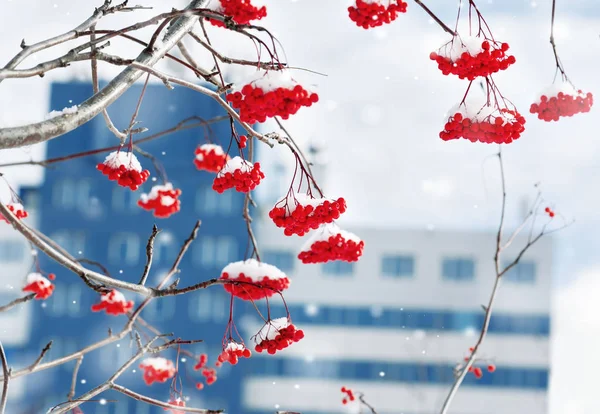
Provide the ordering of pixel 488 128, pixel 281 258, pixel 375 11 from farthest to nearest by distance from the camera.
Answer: pixel 281 258 → pixel 488 128 → pixel 375 11

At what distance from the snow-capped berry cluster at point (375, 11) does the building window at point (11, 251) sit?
24318 mm

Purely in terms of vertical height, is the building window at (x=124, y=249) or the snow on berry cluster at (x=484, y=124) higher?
the building window at (x=124, y=249)

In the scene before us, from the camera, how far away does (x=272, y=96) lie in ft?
4.04

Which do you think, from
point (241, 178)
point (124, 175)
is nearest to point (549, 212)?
point (241, 178)

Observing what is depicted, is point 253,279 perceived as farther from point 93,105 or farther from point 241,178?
point 93,105

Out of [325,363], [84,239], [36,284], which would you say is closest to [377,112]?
[325,363]

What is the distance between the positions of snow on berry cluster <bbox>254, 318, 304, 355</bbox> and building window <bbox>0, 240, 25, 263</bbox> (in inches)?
946

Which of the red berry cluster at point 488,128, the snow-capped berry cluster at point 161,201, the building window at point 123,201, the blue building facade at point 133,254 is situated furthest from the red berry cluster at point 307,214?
the building window at point 123,201

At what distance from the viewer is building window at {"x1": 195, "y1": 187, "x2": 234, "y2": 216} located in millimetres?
22297

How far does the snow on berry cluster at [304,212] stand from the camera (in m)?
1.52

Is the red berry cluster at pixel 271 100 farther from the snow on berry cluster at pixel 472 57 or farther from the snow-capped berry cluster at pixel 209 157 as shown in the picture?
the snow-capped berry cluster at pixel 209 157

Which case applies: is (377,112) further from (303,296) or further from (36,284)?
(36,284)

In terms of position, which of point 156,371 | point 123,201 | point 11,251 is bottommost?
point 156,371

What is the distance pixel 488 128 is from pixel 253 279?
60 cm
